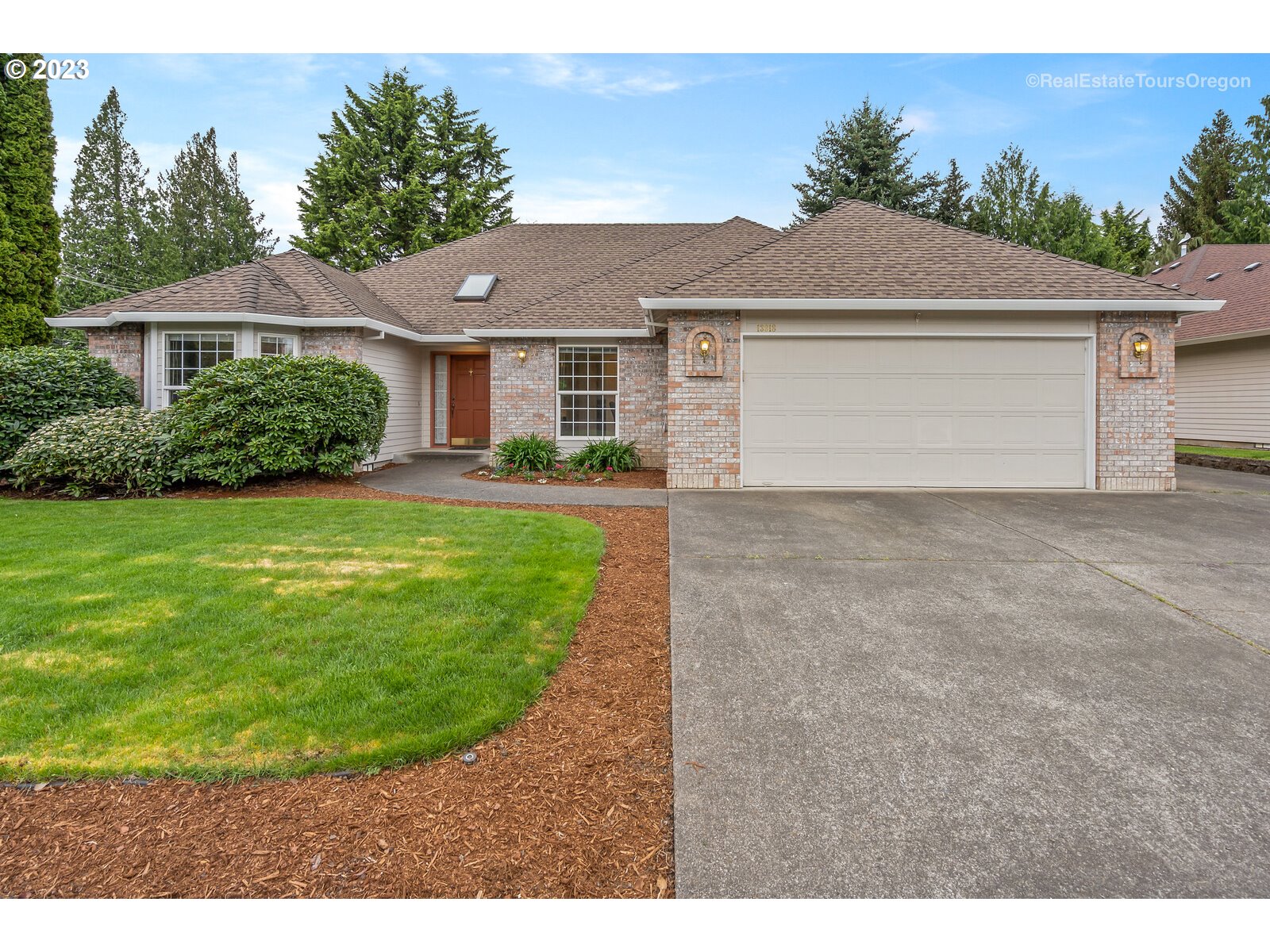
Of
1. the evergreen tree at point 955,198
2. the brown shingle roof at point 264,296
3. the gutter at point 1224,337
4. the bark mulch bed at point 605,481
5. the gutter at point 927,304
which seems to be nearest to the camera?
the gutter at point 927,304

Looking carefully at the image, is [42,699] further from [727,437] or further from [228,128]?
[228,128]

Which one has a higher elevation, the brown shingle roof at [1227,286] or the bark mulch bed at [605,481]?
the brown shingle roof at [1227,286]

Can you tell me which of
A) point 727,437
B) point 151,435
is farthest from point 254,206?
point 727,437

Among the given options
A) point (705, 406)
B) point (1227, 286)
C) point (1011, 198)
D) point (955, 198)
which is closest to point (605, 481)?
point (705, 406)

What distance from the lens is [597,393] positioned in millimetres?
12195

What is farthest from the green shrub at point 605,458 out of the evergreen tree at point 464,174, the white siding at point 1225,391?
the evergreen tree at point 464,174

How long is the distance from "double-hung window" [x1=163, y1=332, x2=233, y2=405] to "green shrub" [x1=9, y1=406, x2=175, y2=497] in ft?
7.47

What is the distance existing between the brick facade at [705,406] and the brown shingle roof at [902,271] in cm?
45

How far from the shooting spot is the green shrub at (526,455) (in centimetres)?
1112

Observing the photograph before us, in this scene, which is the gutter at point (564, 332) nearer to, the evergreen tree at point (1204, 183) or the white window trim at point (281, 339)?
the white window trim at point (281, 339)

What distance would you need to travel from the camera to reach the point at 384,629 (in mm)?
3707

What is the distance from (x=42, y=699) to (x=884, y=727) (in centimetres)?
385

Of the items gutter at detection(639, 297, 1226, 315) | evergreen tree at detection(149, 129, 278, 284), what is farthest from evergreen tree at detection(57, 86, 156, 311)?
gutter at detection(639, 297, 1226, 315)

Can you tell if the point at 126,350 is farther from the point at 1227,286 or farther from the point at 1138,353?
the point at 1227,286
